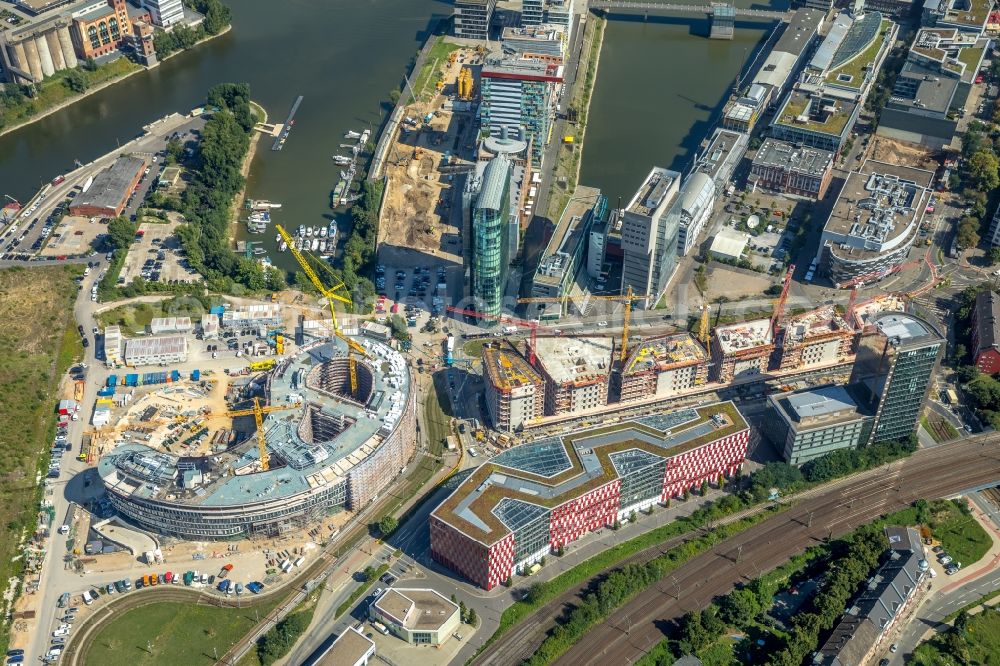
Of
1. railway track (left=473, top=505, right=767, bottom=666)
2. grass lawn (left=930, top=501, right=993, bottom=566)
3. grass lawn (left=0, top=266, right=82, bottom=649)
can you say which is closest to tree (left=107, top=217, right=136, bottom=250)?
grass lawn (left=0, top=266, right=82, bottom=649)

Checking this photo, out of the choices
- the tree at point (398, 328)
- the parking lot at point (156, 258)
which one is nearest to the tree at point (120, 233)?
the parking lot at point (156, 258)

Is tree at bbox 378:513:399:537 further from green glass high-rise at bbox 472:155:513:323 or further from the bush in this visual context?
green glass high-rise at bbox 472:155:513:323

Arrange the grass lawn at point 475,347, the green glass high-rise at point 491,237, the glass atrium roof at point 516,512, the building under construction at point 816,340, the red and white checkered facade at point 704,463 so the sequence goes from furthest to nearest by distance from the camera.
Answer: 1. the grass lawn at point 475,347
2. the building under construction at point 816,340
3. the green glass high-rise at point 491,237
4. the red and white checkered facade at point 704,463
5. the glass atrium roof at point 516,512

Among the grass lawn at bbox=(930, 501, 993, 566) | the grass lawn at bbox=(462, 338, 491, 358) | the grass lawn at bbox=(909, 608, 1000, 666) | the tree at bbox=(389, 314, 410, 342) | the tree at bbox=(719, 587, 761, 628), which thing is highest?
the tree at bbox=(389, 314, 410, 342)

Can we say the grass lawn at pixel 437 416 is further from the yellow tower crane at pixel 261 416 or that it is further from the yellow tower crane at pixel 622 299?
the yellow tower crane at pixel 261 416

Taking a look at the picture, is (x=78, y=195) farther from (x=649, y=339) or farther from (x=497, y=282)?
(x=649, y=339)
